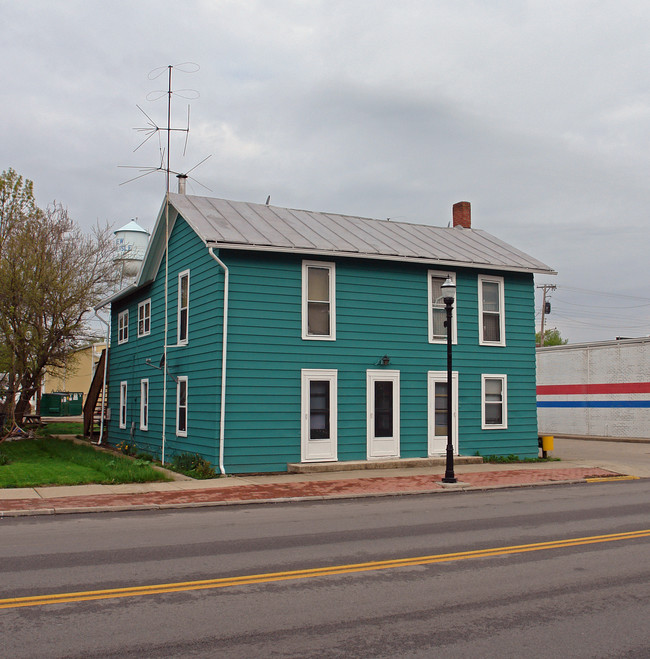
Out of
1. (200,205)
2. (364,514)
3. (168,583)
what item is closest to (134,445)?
(200,205)

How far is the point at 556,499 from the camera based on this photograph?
14477 millimetres

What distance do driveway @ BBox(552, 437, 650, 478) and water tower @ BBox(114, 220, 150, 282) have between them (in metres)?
19.2

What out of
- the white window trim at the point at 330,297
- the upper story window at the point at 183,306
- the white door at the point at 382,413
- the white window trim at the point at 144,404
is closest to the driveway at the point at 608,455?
the white door at the point at 382,413

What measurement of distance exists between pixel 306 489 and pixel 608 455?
13799 mm

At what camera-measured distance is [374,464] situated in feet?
62.1

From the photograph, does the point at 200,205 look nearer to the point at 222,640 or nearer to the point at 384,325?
the point at 384,325

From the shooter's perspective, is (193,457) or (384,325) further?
(384,325)

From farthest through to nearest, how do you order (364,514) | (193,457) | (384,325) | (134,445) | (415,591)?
(134,445)
(384,325)
(193,457)
(364,514)
(415,591)

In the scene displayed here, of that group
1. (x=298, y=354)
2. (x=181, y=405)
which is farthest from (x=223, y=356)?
(x=181, y=405)

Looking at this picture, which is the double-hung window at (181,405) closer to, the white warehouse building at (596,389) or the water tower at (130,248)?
the water tower at (130,248)

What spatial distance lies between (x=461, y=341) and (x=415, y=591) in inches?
576

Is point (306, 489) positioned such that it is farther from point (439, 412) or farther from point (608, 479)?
point (608, 479)

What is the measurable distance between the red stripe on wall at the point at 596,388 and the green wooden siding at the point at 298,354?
1199 centimetres

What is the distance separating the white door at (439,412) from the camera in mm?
20531
